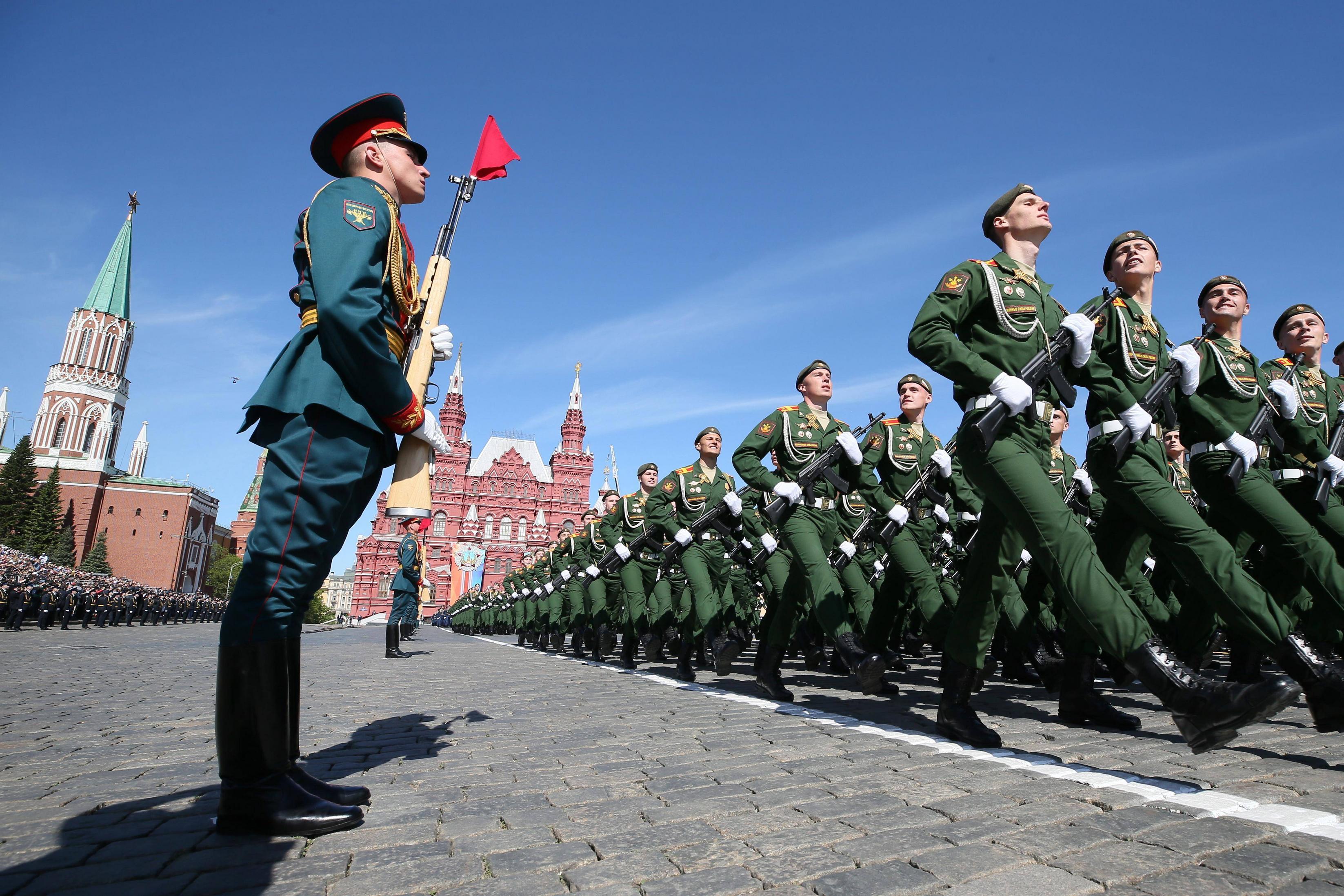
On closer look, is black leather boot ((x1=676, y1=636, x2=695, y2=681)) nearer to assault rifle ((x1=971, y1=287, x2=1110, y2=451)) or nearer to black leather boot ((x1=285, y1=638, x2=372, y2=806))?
assault rifle ((x1=971, y1=287, x2=1110, y2=451))

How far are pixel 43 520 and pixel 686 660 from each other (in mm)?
83437

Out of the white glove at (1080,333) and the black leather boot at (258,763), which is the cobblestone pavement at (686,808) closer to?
the black leather boot at (258,763)

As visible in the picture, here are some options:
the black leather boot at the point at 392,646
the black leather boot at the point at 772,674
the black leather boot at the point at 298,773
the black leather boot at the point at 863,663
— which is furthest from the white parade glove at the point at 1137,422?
the black leather boot at the point at 392,646

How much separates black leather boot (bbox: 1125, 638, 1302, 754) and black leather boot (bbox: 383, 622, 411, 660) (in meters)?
11.3

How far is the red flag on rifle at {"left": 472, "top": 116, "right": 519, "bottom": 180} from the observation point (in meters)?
5.19

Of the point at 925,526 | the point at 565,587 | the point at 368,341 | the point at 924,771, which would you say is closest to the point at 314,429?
the point at 368,341

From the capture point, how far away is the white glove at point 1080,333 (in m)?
3.77

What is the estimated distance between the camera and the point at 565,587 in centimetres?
1497

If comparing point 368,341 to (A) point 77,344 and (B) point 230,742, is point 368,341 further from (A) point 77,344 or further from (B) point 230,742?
(A) point 77,344

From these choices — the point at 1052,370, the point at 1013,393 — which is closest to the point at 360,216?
the point at 1013,393

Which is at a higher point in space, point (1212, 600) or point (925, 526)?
point (925, 526)

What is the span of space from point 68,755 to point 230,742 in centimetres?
174

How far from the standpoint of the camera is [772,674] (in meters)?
6.00

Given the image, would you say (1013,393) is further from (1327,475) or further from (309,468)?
(1327,475)
